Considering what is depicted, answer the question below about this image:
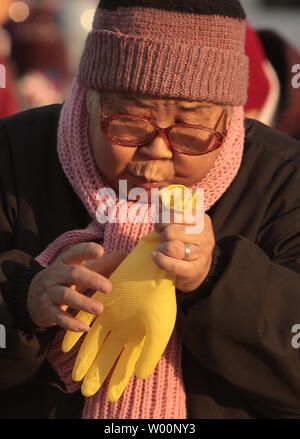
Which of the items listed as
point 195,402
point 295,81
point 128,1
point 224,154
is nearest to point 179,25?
point 128,1

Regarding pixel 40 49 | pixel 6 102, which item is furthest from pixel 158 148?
pixel 40 49

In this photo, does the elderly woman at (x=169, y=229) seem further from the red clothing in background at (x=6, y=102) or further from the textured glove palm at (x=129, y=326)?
the red clothing in background at (x=6, y=102)

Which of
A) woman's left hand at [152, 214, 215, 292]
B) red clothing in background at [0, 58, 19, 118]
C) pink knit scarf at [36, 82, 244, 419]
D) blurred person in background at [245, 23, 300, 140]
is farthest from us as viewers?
red clothing in background at [0, 58, 19, 118]

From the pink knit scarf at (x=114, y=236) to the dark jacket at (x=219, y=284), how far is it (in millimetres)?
49

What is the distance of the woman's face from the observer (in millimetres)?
1968

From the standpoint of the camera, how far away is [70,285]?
185 centimetres

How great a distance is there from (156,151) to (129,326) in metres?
0.42

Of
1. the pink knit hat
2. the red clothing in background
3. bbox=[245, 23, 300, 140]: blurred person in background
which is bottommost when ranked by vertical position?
the red clothing in background

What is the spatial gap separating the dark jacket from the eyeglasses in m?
0.19

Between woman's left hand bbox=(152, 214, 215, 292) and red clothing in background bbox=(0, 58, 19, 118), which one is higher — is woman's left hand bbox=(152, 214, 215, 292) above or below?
above

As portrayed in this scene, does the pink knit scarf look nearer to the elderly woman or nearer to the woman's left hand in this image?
the elderly woman

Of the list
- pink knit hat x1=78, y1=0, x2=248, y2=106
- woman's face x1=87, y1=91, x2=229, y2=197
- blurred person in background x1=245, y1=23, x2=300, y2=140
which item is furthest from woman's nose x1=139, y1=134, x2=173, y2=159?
blurred person in background x1=245, y1=23, x2=300, y2=140

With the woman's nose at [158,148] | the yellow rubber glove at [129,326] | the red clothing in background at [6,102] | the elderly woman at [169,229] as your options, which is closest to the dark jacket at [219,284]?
the elderly woman at [169,229]

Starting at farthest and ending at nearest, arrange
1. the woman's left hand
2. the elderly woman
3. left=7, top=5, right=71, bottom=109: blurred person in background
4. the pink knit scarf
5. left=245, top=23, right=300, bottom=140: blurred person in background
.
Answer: left=7, top=5, right=71, bottom=109: blurred person in background < left=245, top=23, right=300, bottom=140: blurred person in background < the pink knit scarf < the elderly woman < the woman's left hand
